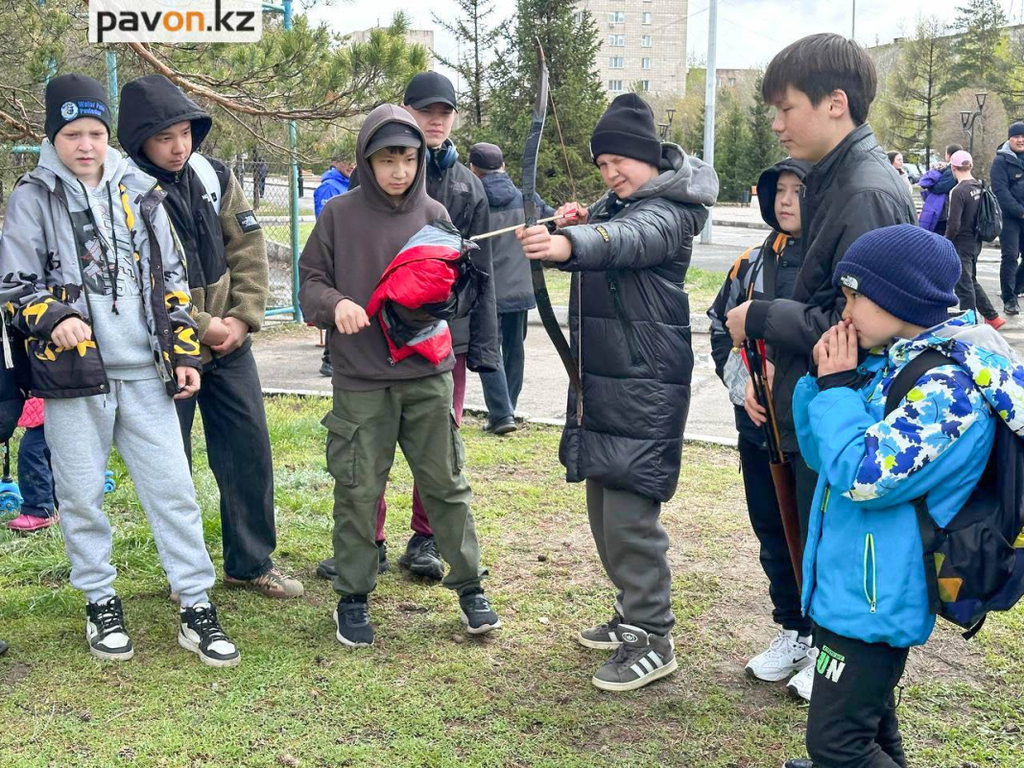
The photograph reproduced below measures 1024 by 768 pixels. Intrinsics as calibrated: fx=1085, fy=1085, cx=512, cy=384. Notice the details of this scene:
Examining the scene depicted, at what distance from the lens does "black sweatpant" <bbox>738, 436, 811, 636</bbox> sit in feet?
12.2

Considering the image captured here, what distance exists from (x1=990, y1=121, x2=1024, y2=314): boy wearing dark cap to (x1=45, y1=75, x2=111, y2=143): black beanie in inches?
460

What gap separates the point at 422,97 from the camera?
4.65 metres

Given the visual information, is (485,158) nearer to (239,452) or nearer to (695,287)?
(239,452)

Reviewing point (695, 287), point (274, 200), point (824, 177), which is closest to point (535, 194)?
point (824, 177)

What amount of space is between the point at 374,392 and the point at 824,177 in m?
1.77

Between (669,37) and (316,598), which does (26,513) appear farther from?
(669,37)

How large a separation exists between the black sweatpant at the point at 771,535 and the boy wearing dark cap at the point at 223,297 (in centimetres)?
193

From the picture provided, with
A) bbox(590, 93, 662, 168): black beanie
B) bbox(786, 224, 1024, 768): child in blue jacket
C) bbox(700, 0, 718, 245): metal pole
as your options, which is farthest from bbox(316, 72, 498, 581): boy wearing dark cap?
bbox(700, 0, 718, 245): metal pole

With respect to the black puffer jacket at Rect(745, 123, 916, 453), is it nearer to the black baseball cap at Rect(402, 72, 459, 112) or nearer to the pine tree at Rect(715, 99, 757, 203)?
the black baseball cap at Rect(402, 72, 459, 112)

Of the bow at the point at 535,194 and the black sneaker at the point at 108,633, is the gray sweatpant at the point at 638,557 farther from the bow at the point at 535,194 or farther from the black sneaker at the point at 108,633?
the black sneaker at the point at 108,633

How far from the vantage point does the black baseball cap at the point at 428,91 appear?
4641 millimetres

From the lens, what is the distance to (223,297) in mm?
4266

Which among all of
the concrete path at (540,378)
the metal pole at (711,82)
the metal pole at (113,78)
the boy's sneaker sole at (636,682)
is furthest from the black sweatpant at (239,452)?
the metal pole at (711,82)

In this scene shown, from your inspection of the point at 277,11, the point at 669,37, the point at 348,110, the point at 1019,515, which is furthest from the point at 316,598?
the point at 669,37
